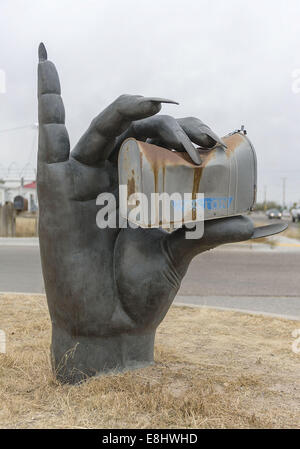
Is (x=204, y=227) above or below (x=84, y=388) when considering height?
above

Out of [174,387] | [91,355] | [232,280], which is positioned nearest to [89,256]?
[91,355]

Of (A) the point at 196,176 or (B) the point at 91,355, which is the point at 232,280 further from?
(A) the point at 196,176

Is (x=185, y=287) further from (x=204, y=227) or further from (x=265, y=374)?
(x=204, y=227)

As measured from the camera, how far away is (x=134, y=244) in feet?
10.1

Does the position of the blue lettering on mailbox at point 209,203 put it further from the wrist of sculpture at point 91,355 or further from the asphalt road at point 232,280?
the asphalt road at point 232,280

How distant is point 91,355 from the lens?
3.12 meters

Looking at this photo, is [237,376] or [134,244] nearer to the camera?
[134,244]

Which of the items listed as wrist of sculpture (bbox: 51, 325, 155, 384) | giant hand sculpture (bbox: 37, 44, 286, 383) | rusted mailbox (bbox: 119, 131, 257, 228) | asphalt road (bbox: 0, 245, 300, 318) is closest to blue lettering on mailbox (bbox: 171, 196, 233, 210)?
rusted mailbox (bbox: 119, 131, 257, 228)

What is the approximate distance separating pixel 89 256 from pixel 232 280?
17.4ft

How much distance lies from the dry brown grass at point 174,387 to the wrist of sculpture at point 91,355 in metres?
0.09

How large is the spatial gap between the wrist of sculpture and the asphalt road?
2.62 m

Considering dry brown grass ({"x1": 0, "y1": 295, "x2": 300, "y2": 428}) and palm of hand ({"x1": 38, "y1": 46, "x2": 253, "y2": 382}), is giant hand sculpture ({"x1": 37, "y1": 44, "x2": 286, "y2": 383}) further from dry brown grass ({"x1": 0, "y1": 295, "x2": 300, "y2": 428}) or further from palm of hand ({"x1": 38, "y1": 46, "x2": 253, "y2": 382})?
dry brown grass ({"x1": 0, "y1": 295, "x2": 300, "y2": 428})
